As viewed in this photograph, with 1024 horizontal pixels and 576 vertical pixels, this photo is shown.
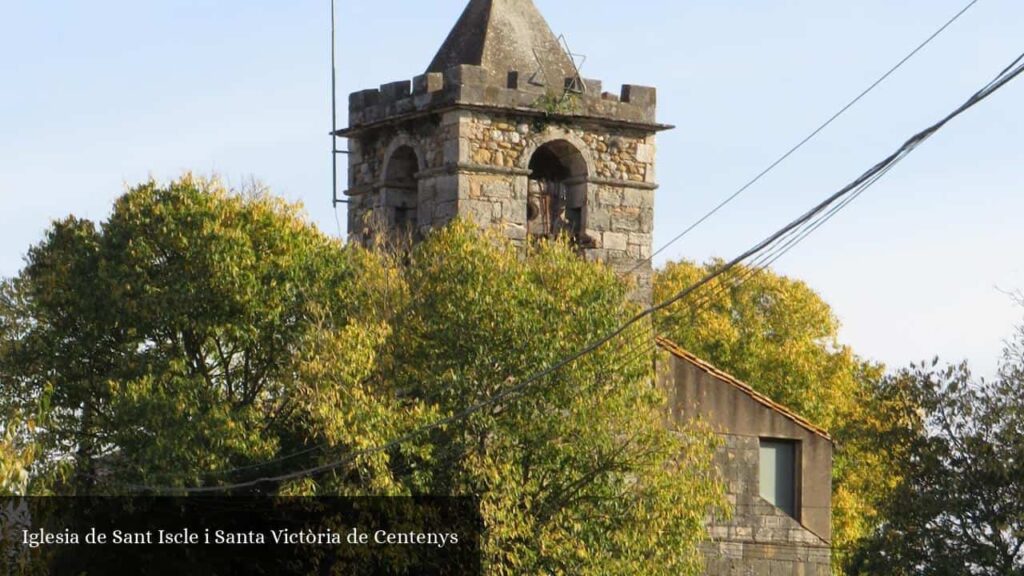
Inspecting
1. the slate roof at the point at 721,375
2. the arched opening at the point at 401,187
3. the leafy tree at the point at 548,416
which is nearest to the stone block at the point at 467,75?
the arched opening at the point at 401,187

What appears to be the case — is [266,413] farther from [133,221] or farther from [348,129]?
[348,129]

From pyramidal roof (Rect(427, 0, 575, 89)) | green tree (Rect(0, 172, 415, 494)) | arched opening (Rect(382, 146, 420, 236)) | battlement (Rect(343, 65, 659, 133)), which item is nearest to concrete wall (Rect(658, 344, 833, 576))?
battlement (Rect(343, 65, 659, 133))

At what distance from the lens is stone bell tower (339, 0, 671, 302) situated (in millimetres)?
32062

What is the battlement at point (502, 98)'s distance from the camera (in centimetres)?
3197

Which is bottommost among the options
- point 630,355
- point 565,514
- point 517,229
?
point 565,514

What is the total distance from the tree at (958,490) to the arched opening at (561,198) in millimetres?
5515

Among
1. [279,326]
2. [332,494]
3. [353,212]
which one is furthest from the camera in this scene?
[353,212]

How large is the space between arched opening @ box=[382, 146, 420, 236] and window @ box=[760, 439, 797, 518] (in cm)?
655

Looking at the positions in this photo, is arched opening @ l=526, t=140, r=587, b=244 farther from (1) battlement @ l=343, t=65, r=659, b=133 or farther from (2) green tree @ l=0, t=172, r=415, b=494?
(2) green tree @ l=0, t=172, r=415, b=494

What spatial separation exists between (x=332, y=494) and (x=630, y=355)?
4150 millimetres

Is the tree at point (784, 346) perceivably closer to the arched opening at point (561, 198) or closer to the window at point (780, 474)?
the window at point (780, 474)

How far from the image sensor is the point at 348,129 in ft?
113

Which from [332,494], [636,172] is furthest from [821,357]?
[332,494]

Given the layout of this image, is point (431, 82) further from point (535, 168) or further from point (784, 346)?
point (784, 346)
